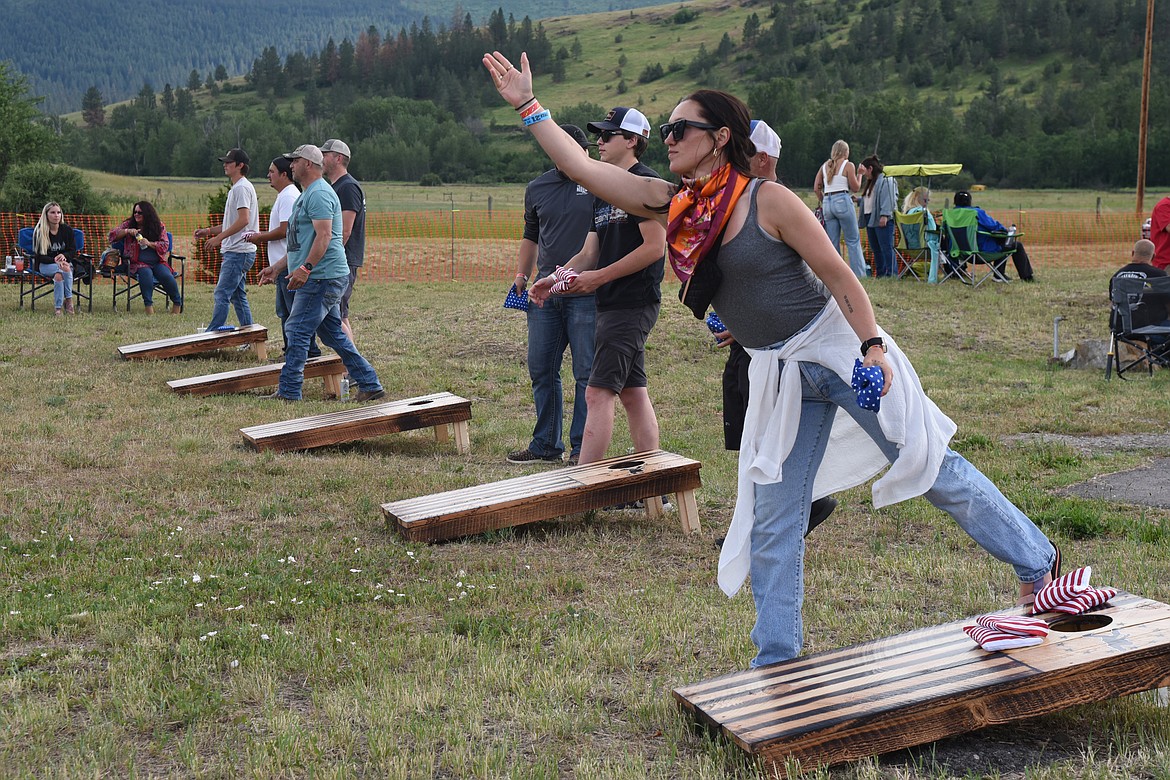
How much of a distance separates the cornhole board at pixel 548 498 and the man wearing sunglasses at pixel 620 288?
33 centimetres

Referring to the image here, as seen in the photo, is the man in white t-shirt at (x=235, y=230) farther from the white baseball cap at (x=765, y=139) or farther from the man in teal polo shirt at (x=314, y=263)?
the white baseball cap at (x=765, y=139)

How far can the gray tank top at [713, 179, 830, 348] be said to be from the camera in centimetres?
328

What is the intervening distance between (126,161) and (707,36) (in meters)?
85.9

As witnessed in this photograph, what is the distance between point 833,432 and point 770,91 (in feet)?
351

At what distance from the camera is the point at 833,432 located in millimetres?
3533

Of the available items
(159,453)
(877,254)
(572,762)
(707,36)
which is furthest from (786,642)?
(707,36)

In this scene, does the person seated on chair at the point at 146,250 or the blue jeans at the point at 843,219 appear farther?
the person seated on chair at the point at 146,250

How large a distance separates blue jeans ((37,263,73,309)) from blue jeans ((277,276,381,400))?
331 inches

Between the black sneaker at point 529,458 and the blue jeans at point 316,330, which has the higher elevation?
the blue jeans at point 316,330

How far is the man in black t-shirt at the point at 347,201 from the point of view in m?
9.96

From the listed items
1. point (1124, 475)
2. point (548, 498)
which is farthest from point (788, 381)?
point (1124, 475)

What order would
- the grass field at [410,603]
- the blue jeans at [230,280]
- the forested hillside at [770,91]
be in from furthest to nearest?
1. the forested hillside at [770,91]
2. the blue jeans at [230,280]
3. the grass field at [410,603]

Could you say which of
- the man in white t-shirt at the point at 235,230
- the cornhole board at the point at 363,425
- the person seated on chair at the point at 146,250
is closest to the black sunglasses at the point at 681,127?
the cornhole board at the point at 363,425

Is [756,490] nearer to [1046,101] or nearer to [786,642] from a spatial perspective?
[786,642]
